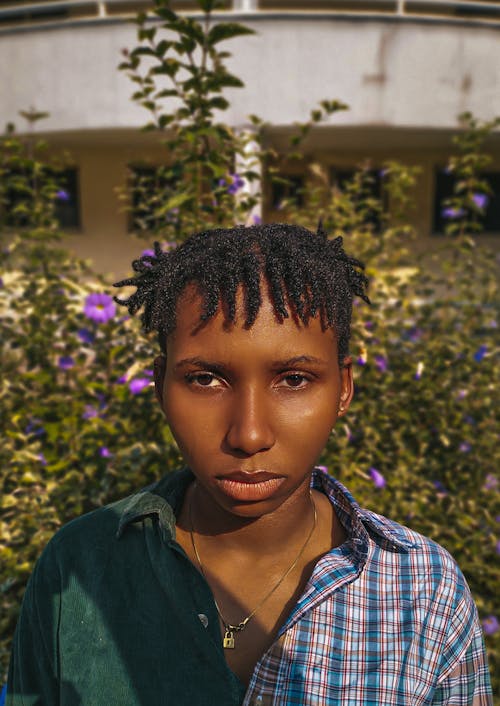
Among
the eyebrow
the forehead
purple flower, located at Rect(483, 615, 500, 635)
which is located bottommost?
purple flower, located at Rect(483, 615, 500, 635)

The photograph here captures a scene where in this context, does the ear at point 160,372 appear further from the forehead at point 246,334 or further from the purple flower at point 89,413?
the purple flower at point 89,413

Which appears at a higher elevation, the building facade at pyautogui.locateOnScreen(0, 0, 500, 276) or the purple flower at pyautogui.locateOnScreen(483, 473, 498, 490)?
the building facade at pyautogui.locateOnScreen(0, 0, 500, 276)

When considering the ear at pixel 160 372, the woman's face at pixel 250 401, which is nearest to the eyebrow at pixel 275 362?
the woman's face at pixel 250 401

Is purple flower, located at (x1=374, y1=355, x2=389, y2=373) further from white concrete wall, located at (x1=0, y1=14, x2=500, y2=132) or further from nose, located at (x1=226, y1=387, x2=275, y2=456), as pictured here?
white concrete wall, located at (x1=0, y1=14, x2=500, y2=132)

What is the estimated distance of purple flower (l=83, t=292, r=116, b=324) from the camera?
90.5 inches

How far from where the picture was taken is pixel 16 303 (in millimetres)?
2498

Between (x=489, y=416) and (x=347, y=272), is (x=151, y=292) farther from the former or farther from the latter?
(x=489, y=416)

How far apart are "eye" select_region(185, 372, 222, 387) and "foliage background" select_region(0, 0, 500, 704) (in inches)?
42.2

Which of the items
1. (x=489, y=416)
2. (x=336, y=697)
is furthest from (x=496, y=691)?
(x=336, y=697)

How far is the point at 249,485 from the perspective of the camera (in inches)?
36.9

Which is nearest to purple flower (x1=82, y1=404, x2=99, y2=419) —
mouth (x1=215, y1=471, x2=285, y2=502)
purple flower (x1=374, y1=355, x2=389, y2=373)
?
purple flower (x1=374, y1=355, x2=389, y2=373)

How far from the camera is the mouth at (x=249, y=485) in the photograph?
932 millimetres

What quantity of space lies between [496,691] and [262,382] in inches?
77.3

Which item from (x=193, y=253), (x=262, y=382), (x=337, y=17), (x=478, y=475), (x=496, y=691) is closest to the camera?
(x=262, y=382)
